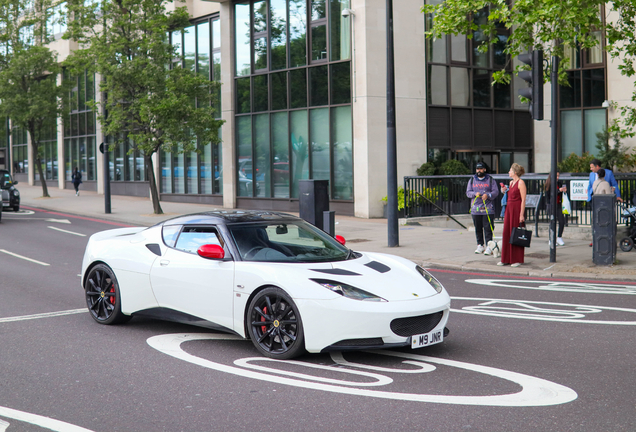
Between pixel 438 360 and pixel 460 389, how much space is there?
→ 0.88 m

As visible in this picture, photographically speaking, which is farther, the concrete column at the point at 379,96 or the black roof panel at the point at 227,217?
the concrete column at the point at 379,96

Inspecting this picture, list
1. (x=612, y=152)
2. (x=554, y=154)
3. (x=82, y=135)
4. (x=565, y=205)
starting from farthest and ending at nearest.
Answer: (x=82, y=135) < (x=612, y=152) < (x=565, y=205) < (x=554, y=154)

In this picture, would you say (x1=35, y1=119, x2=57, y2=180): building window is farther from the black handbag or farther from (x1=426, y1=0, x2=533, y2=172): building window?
the black handbag

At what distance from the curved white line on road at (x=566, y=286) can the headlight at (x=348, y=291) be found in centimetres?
527

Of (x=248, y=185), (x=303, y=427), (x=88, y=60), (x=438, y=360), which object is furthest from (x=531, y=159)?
(x=303, y=427)

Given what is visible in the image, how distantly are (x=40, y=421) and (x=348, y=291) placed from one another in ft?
8.62

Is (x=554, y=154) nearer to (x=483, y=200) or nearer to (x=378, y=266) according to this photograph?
(x=483, y=200)

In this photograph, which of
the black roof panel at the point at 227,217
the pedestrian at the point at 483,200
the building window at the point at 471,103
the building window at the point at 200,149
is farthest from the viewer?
the building window at the point at 200,149

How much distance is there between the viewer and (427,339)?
6.15 metres

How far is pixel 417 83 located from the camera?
2459cm

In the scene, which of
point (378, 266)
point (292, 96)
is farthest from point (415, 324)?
point (292, 96)

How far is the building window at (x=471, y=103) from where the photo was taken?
25.4m

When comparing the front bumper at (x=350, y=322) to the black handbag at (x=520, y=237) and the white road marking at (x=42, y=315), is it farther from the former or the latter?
the black handbag at (x=520, y=237)

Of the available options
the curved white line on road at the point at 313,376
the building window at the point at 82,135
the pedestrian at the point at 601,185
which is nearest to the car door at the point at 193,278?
the curved white line on road at the point at 313,376
